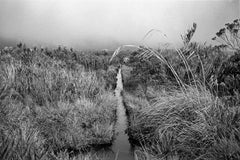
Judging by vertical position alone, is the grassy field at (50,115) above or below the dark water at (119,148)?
above

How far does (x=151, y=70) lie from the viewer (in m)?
12.3

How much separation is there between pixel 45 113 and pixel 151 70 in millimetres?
6074

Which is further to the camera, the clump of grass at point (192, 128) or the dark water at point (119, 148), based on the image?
the dark water at point (119, 148)

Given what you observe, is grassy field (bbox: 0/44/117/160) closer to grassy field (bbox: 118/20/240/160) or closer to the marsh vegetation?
the marsh vegetation

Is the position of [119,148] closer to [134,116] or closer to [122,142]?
[122,142]

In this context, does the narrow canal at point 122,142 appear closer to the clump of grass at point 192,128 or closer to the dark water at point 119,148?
the dark water at point 119,148

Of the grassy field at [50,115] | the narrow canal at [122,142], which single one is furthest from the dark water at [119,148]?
the grassy field at [50,115]

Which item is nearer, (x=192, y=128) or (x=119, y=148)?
(x=192, y=128)

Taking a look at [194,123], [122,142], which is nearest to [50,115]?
[122,142]

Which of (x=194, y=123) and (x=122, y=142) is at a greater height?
(x=194, y=123)

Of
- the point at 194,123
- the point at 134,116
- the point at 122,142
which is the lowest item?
the point at 122,142

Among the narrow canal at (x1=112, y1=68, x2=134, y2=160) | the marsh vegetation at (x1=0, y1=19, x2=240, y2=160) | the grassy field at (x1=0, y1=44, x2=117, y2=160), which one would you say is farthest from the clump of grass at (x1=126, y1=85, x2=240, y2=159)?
the grassy field at (x1=0, y1=44, x2=117, y2=160)

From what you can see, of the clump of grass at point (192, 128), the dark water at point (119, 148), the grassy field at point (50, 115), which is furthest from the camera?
the dark water at point (119, 148)

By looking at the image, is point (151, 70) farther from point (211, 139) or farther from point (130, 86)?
point (211, 139)
